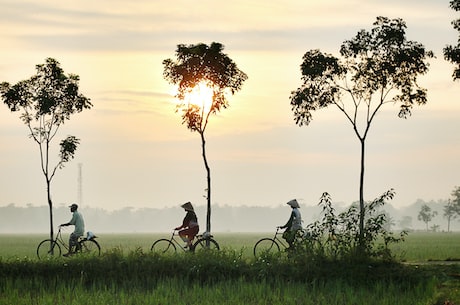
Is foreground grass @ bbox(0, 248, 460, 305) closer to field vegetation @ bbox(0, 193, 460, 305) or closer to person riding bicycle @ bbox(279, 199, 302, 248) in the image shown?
field vegetation @ bbox(0, 193, 460, 305)

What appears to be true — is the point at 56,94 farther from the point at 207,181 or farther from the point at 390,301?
the point at 390,301

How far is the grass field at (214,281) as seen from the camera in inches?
784

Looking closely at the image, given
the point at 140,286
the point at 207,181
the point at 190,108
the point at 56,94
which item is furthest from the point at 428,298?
the point at 56,94

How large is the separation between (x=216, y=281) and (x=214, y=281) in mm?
61

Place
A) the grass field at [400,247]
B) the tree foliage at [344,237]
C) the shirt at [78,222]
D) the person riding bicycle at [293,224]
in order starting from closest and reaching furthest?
1. the tree foliage at [344,237]
2. the person riding bicycle at [293,224]
3. the shirt at [78,222]
4. the grass field at [400,247]

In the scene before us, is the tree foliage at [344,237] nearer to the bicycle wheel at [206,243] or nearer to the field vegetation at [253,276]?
the field vegetation at [253,276]

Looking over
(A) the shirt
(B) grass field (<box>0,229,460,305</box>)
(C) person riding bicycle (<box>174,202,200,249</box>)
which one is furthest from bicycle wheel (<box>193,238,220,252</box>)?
(A) the shirt

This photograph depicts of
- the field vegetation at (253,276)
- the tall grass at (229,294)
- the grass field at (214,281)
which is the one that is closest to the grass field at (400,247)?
the field vegetation at (253,276)

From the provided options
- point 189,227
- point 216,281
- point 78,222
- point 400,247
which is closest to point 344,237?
point 216,281

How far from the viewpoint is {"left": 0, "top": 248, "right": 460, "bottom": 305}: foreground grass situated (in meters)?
20.0

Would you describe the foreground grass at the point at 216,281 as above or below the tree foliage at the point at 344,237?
below

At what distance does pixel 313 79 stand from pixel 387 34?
3.43m

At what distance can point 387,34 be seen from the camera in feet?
100

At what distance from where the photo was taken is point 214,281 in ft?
77.1
